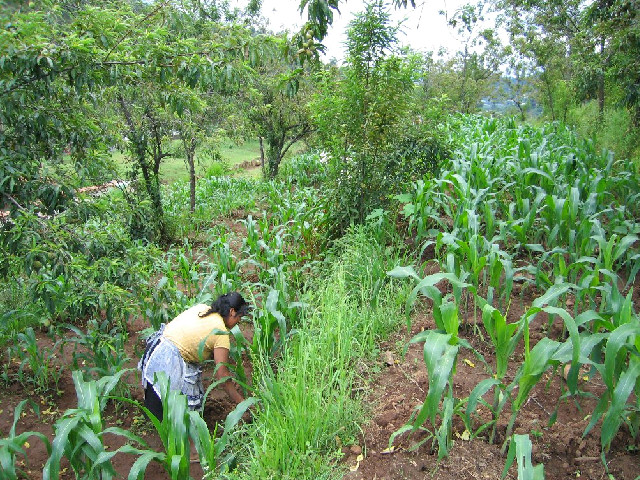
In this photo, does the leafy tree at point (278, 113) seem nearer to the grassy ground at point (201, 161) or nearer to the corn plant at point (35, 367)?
the grassy ground at point (201, 161)

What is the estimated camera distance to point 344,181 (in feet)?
19.8

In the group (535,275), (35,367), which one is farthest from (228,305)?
(535,275)

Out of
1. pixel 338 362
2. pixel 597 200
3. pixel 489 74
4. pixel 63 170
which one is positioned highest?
pixel 489 74

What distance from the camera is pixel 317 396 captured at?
2693mm

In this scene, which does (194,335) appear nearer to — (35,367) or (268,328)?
(268,328)

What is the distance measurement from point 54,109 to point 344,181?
342cm

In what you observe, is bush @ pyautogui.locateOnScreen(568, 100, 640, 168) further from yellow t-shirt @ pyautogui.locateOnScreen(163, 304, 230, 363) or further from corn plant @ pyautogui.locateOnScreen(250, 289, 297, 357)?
yellow t-shirt @ pyautogui.locateOnScreen(163, 304, 230, 363)

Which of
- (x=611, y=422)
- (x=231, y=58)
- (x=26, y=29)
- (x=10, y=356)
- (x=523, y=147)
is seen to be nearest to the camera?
(x=611, y=422)

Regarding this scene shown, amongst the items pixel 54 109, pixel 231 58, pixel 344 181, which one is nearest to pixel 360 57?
pixel 344 181

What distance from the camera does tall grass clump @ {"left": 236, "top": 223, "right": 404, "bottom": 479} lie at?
2516mm

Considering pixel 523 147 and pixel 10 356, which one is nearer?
pixel 10 356

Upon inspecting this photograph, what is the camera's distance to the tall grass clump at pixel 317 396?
2.52m

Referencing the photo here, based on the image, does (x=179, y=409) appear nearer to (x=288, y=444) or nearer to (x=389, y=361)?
(x=288, y=444)

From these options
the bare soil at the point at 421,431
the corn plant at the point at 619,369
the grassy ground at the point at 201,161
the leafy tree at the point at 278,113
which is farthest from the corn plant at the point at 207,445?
the grassy ground at the point at 201,161
